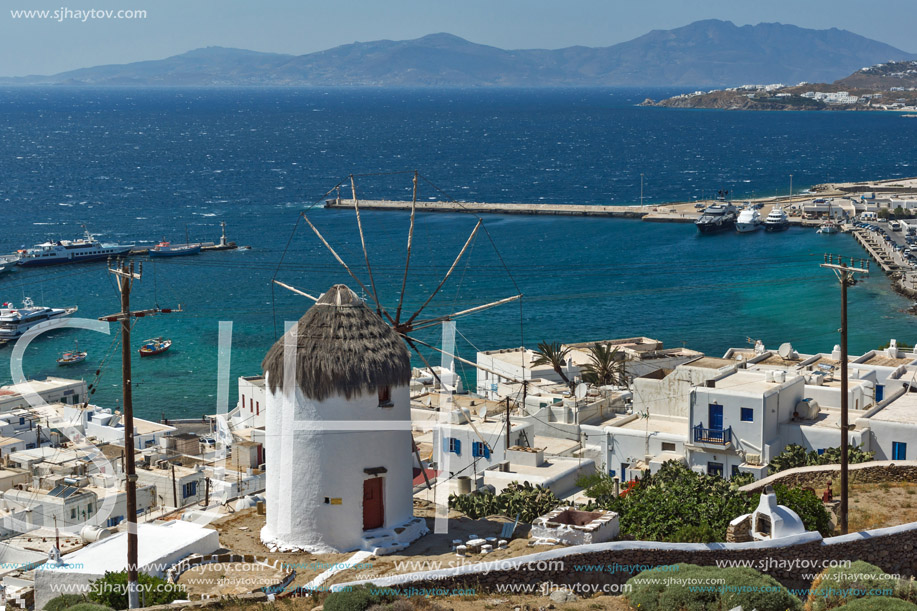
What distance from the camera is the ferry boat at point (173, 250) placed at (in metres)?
118

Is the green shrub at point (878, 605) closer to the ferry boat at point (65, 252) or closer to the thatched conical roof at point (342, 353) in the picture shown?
the thatched conical roof at point (342, 353)

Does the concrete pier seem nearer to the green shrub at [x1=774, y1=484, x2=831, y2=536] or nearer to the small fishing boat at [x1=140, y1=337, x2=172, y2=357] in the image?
the small fishing boat at [x1=140, y1=337, x2=172, y2=357]

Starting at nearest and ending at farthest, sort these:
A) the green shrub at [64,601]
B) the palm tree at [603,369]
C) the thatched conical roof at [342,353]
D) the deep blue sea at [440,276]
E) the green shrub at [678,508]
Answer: the green shrub at [64,601], the green shrub at [678,508], the thatched conical roof at [342,353], the palm tree at [603,369], the deep blue sea at [440,276]

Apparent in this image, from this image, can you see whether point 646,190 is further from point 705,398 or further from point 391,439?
point 391,439

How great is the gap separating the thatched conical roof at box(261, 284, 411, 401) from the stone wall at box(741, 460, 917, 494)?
28.2 feet

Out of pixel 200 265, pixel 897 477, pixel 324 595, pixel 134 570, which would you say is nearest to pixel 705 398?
pixel 897 477

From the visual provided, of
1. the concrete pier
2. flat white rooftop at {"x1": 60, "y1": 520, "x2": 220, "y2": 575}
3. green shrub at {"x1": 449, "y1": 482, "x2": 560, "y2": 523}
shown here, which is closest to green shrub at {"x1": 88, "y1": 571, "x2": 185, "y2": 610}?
flat white rooftop at {"x1": 60, "y1": 520, "x2": 220, "y2": 575}

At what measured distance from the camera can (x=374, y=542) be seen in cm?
2262

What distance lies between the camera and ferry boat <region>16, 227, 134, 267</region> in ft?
372

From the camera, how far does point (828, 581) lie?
64.0 feet

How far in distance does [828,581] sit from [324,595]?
335 inches

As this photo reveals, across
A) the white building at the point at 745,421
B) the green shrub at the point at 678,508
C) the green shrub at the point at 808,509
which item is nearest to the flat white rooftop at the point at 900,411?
the white building at the point at 745,421

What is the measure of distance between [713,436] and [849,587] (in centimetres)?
1404

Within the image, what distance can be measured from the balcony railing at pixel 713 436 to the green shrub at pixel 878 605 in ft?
48.6
